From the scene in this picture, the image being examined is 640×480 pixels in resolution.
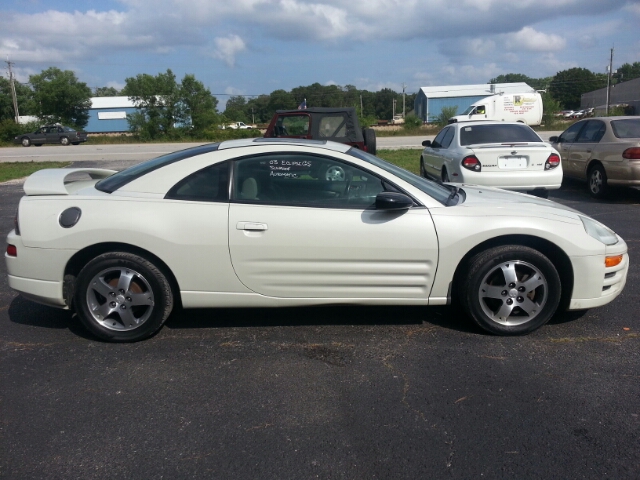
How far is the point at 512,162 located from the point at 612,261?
518 cm

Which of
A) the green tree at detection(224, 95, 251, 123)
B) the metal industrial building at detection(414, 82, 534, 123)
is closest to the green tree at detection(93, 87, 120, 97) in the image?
the green tree at detection(224, 95, 251, 123)

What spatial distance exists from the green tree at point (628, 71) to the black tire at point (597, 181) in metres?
118

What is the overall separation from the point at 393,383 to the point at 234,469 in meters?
1.20

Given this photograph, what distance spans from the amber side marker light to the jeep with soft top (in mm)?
7438

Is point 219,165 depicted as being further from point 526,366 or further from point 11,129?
point 11,129


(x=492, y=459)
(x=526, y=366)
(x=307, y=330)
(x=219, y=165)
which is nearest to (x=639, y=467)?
(x=492, y=459)

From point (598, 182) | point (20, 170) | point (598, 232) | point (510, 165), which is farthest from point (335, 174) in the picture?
point (20, 170)

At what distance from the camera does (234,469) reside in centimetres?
270

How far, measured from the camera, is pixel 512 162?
909 cm

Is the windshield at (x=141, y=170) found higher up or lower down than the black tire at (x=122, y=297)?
higher up

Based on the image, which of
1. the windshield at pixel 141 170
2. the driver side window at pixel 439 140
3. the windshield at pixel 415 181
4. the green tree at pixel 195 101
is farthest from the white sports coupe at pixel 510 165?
the green tree at pixel 195 101

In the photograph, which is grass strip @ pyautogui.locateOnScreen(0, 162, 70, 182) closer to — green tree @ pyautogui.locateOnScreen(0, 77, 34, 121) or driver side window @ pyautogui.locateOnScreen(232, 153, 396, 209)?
driver side window @ pyautogui.locateOnScreen(232, 153, 396, 209)

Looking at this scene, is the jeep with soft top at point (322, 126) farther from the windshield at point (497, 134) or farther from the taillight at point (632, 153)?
the taillight at point (632, 153)

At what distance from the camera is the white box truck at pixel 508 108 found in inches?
1403
